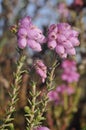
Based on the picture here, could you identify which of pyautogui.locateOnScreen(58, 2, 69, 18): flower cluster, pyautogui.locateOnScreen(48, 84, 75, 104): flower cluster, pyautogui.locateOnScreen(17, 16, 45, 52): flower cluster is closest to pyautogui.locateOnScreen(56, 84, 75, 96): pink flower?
pyautogui.locateOnScreen(48, 84, 75, 104): flower cluster

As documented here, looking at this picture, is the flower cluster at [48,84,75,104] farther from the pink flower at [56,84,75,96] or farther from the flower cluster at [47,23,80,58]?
the flower cluster at [47,23,80,58]

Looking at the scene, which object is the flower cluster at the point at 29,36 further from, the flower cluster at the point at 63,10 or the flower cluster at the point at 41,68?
the flower cluster at the point at 63,10

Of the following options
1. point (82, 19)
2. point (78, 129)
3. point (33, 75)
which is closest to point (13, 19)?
point (82, 19)

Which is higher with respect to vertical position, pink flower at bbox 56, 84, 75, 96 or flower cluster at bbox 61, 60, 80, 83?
flower cluster at bbox 61, 60, 80, 83

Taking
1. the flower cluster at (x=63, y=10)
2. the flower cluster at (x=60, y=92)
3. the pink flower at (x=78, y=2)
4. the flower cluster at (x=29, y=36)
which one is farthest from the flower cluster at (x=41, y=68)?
the flower cluster at (x=63, y=10)

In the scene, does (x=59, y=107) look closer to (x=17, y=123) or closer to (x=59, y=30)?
(x=17, y=123)

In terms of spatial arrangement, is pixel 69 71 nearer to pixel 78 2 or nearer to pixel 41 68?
pixel 78 2

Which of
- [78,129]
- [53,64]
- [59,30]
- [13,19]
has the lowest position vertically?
[78,129]
